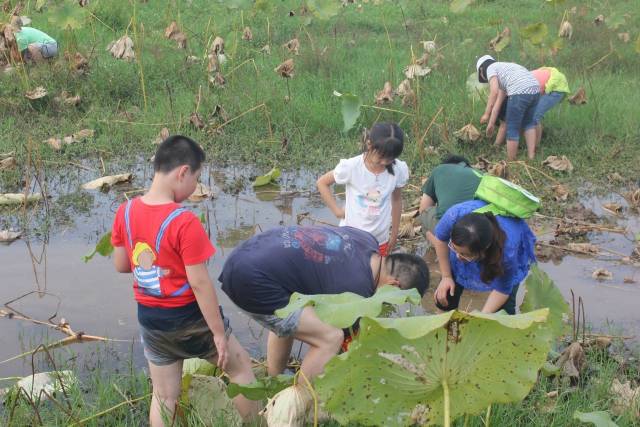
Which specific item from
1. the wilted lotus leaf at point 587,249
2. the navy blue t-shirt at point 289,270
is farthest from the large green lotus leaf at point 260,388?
the wilted lotus leaf at point 587,249

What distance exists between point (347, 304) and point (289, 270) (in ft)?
2.45

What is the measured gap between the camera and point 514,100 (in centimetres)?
677

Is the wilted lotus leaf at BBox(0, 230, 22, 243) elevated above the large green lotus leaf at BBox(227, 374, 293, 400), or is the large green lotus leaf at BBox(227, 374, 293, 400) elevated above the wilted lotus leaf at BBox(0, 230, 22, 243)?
the large green lotus leaf at BBox(227, 374, 293, 400)

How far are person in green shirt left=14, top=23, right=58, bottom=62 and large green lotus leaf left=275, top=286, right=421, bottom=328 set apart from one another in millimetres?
6535

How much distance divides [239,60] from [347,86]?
5.28 ft

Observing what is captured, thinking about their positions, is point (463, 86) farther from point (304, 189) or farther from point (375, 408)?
point (375, 408)

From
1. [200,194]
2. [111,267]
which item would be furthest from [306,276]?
[200,194]

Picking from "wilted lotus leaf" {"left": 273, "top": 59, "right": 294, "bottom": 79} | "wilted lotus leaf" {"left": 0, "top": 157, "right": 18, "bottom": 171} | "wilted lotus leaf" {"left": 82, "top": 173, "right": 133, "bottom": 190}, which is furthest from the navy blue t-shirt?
"wilted lotus leaf" {"left": 273, "top": 59, "right": 294, "bottom": 79}

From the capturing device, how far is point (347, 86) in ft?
26.6

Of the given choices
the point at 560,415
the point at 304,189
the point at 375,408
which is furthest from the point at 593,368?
the point at 304,189

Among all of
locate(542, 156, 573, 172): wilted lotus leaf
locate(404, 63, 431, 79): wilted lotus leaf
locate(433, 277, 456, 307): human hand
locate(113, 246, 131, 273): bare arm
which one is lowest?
locate(542, 156, 573, 172): wilted lotus leaf

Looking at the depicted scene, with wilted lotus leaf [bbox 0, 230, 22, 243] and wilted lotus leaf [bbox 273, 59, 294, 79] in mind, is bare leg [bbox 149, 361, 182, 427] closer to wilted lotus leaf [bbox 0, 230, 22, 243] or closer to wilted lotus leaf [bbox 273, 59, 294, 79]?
wilted lotus leaf [bbox 0, 230, 22, 243]

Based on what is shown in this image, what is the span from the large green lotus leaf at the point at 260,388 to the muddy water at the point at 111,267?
100cm

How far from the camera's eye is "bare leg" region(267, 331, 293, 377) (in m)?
3.52
